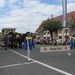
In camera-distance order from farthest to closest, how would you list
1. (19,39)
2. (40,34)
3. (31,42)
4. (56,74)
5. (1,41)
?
(40,34) < (1,41) < (19,39) < (31,42) < (56,74)

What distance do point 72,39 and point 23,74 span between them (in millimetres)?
9479

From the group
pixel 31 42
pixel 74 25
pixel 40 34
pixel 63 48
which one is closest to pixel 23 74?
pixel 31 42

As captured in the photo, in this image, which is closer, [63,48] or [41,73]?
[41,73]

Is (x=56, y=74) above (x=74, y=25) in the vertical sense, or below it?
below

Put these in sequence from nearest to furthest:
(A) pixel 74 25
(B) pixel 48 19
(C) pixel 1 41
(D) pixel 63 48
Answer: (D) pixel 63 48, (C) pixel 1 41, (A) pixel 74 25, (B) pixel 48 19

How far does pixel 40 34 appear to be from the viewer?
380 feet

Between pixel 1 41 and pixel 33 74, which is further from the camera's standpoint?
pixel 1 41

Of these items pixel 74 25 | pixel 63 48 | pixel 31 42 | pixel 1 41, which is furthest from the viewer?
pixel 74 25

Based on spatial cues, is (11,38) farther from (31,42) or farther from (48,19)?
(48,19)

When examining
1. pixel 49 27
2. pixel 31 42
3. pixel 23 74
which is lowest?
pixel 23 74

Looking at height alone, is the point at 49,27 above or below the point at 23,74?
above

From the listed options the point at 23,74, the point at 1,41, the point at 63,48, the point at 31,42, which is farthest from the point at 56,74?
the point at 1,41

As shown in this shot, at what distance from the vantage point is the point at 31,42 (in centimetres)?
1470

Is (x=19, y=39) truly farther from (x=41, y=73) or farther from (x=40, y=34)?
(x=40, y=34)
